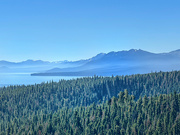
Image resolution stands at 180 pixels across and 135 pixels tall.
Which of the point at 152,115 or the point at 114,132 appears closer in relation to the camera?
the point at 114,132

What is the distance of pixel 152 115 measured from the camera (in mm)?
138500

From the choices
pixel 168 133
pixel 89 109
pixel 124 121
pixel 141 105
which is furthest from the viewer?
pixel 89 109

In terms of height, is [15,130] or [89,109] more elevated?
[89,109]

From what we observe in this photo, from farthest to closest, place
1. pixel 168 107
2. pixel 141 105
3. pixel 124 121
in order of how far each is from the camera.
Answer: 1. pixel 141 105
2. pixel 168 107
3. pixel 124 121

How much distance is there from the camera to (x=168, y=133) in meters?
107

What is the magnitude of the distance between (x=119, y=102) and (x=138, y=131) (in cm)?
4789

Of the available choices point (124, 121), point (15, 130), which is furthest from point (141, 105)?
point (15, 130)

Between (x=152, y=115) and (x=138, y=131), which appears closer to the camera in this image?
(x=138, y=131)

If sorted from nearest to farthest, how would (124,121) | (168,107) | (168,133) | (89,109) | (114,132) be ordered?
(168,133) < (114,132) < (124,121) < (168,107) < (89,109)

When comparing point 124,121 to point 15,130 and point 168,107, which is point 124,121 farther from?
point 15,130

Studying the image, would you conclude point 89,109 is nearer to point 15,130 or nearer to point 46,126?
point 46,126

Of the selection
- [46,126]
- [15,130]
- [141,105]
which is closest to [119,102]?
[141,105]

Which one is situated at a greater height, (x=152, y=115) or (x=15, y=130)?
(x=152, y=115)

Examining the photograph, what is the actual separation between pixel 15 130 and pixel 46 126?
26.1m
